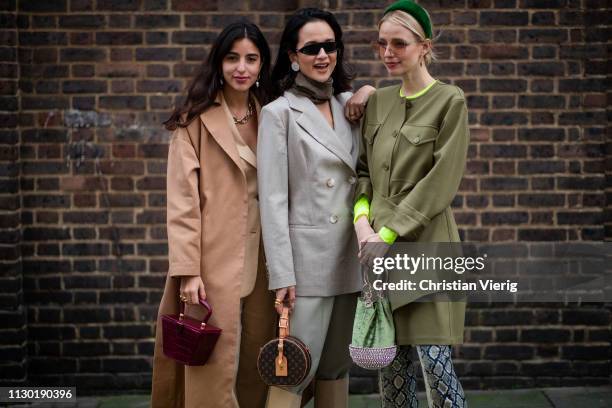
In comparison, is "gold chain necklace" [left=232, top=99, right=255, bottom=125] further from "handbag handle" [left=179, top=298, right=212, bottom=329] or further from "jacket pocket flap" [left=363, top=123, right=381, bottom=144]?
"handbag handle" [left=179, top=298, right=212, bottom=329]

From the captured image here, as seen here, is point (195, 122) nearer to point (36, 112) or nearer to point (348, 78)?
point (348, 78)

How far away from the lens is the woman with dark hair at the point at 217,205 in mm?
3652

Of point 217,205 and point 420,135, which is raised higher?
point 420,135

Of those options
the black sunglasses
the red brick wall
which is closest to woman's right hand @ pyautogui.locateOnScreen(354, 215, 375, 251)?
the black sunglasses

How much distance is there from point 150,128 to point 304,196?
190 centimetres

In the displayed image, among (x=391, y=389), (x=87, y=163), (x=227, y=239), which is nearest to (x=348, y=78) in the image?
(x=227, y=239)

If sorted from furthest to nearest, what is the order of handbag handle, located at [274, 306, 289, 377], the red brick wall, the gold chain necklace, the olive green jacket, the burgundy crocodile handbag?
the red brick wall
the gold chain necklace
the burgundy crocodile handbag
handbag handle, located at [274, 306, 289, 377]
the olive green jacket

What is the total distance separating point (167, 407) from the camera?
3.91m

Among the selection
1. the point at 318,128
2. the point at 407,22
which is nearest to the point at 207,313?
the point at 318,128

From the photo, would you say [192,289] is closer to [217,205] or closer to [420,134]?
[217,205]

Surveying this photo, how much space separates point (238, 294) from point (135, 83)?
1.97 metres

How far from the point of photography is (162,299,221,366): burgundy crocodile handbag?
11.9 feet

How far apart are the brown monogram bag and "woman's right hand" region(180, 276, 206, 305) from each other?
378 millimetres

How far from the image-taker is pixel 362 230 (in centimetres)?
342
